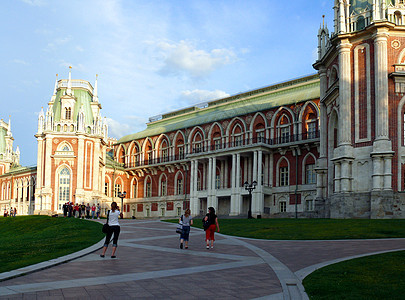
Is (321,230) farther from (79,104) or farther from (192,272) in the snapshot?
(79,104)

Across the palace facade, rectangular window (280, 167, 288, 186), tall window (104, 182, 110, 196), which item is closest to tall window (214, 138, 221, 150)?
the palace facade

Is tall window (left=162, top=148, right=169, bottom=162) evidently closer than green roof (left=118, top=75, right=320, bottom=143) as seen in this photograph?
No

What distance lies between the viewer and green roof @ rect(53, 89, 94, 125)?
215 feet

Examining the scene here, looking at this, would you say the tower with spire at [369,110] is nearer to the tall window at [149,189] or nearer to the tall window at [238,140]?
the tall window at [238,140]

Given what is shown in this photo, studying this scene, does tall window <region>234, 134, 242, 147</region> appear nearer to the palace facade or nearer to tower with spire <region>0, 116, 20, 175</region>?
the palace facade

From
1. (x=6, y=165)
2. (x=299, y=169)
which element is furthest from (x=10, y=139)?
(x=299, y=169)

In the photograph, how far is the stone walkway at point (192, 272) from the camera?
1088 cm

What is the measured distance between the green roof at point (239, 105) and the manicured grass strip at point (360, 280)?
40.7m

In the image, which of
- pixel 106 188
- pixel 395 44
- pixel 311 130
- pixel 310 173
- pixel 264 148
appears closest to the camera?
pixel 395 44

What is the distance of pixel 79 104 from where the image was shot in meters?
66.6

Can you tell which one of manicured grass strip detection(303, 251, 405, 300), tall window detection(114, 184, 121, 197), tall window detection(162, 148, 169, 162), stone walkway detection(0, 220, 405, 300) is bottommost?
stone walkway detection(0, 220, 405, 300)

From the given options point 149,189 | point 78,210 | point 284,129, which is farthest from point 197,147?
point 78,210

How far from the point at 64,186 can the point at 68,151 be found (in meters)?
4.35

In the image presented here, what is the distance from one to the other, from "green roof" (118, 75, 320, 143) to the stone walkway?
3660cm
